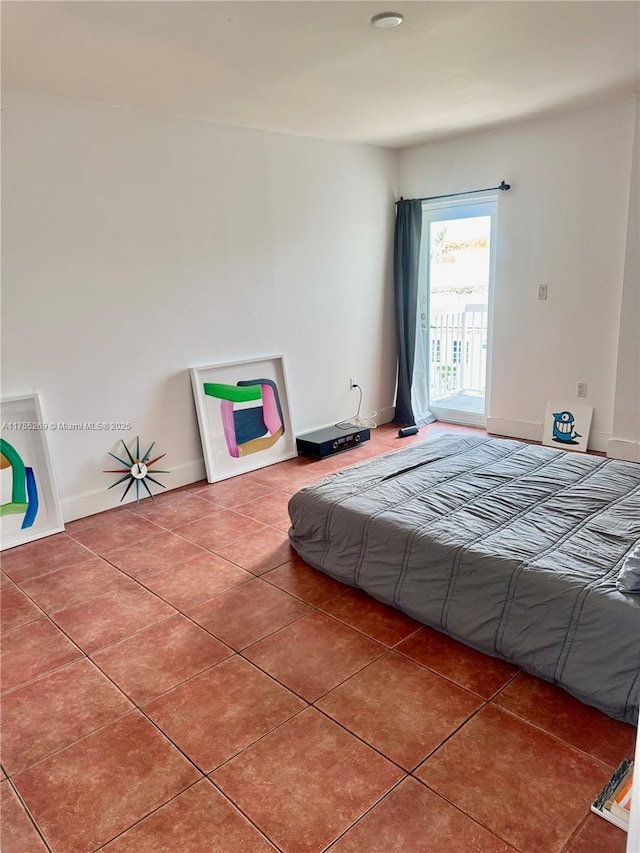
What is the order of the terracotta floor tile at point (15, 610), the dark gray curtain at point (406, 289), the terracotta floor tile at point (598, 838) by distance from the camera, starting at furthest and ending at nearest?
the dark gray curtain at point (406, 289) → the terracotta floor tile at point (15, 610) → the terracotta floor tile at point (598, 838)

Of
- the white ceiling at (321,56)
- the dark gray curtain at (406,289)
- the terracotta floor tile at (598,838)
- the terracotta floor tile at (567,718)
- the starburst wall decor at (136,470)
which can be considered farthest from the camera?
the dark gray curtain at (406,289)

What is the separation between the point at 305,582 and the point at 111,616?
867 mm

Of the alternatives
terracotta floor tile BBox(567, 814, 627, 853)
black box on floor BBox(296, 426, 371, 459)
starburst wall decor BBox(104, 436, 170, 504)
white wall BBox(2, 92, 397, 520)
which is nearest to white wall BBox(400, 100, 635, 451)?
white wall BBox(2, 92, 397, 520)

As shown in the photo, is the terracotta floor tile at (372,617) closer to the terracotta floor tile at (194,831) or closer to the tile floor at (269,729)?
the tile floor at (269,729)

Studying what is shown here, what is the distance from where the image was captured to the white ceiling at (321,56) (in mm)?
2299

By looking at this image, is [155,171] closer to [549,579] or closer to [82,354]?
[82,354]

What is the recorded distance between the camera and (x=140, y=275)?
3686mm

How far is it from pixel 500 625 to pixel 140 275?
9.53 ft

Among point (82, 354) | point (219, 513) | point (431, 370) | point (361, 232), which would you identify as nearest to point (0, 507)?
point (82, 354)

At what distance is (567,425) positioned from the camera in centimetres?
452

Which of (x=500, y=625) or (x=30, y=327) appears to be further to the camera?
(x=30, y=327)

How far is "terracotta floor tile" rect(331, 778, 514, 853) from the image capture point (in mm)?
1460

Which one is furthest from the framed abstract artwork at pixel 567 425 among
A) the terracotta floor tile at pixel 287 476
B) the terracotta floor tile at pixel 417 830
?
the terracotta floor tile at pixel 417 830

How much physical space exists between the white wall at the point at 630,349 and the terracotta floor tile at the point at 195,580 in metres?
2.91
